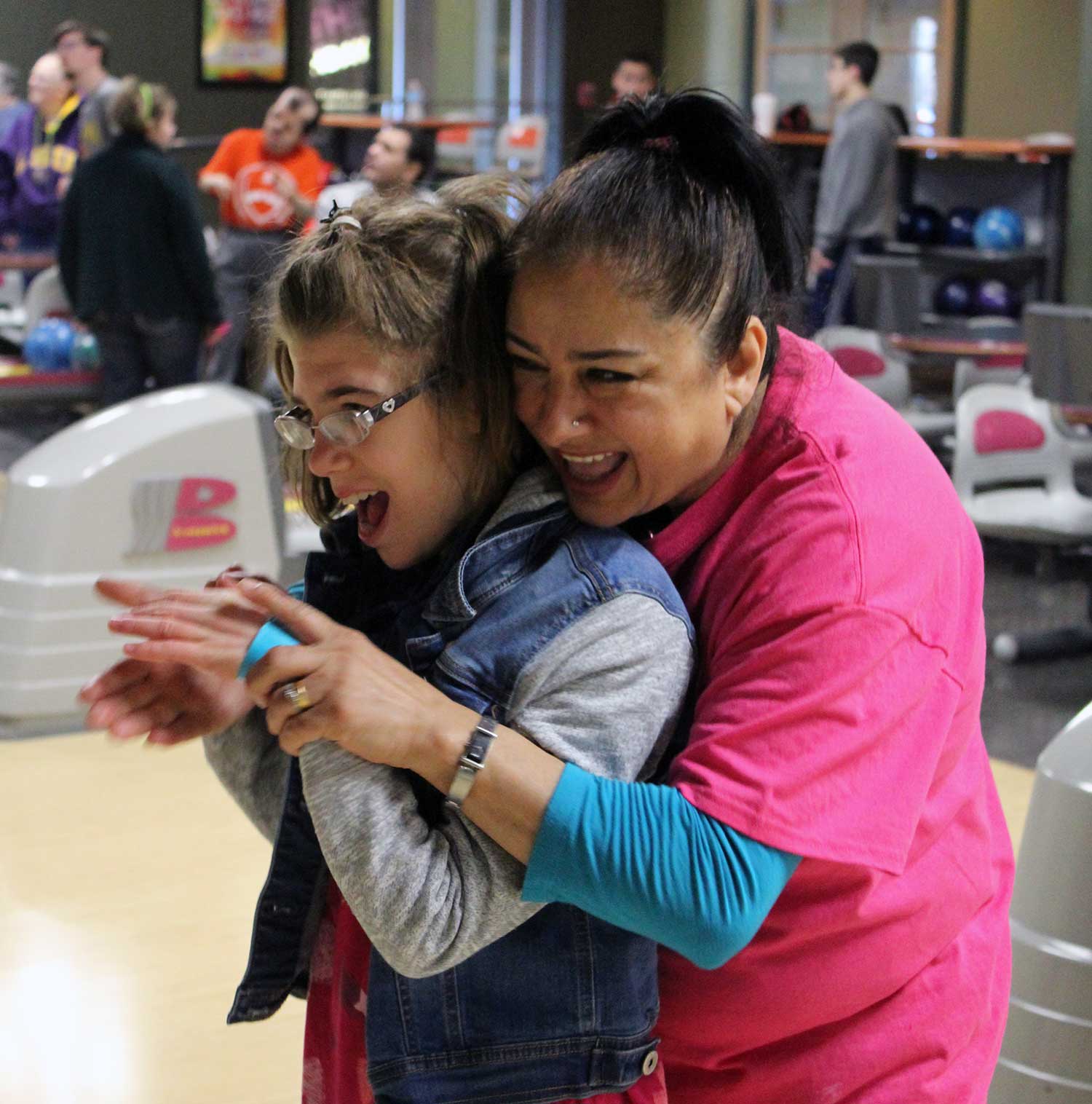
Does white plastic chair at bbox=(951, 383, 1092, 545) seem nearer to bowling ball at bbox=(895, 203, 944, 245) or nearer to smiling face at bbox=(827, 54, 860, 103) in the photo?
smiling face at bbox=(827, 54, 860, 103)

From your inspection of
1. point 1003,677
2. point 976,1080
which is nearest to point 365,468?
point 976,1080

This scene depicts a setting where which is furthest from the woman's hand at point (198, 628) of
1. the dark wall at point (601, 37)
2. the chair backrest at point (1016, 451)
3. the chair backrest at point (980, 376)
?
the dark wall at point (601, 37)

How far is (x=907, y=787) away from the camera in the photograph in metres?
1.13

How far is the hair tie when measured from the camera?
1.20 m

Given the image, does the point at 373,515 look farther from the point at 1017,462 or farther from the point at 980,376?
the point at 980,376

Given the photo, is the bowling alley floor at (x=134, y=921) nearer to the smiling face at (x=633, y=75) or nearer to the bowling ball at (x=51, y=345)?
the bowling ball at (x=51, y=345)

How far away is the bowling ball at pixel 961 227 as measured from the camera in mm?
9656

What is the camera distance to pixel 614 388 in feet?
3.82

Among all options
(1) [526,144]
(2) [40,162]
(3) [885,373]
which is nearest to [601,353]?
(3) [885,373]

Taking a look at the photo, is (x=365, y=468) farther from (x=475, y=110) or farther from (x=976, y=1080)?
(x=475, y=110)

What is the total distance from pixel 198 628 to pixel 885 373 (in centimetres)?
588

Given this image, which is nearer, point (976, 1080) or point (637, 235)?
point (637, 235)

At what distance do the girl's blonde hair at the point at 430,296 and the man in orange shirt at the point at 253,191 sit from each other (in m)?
5.91

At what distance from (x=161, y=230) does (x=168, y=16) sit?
789 centimetres
